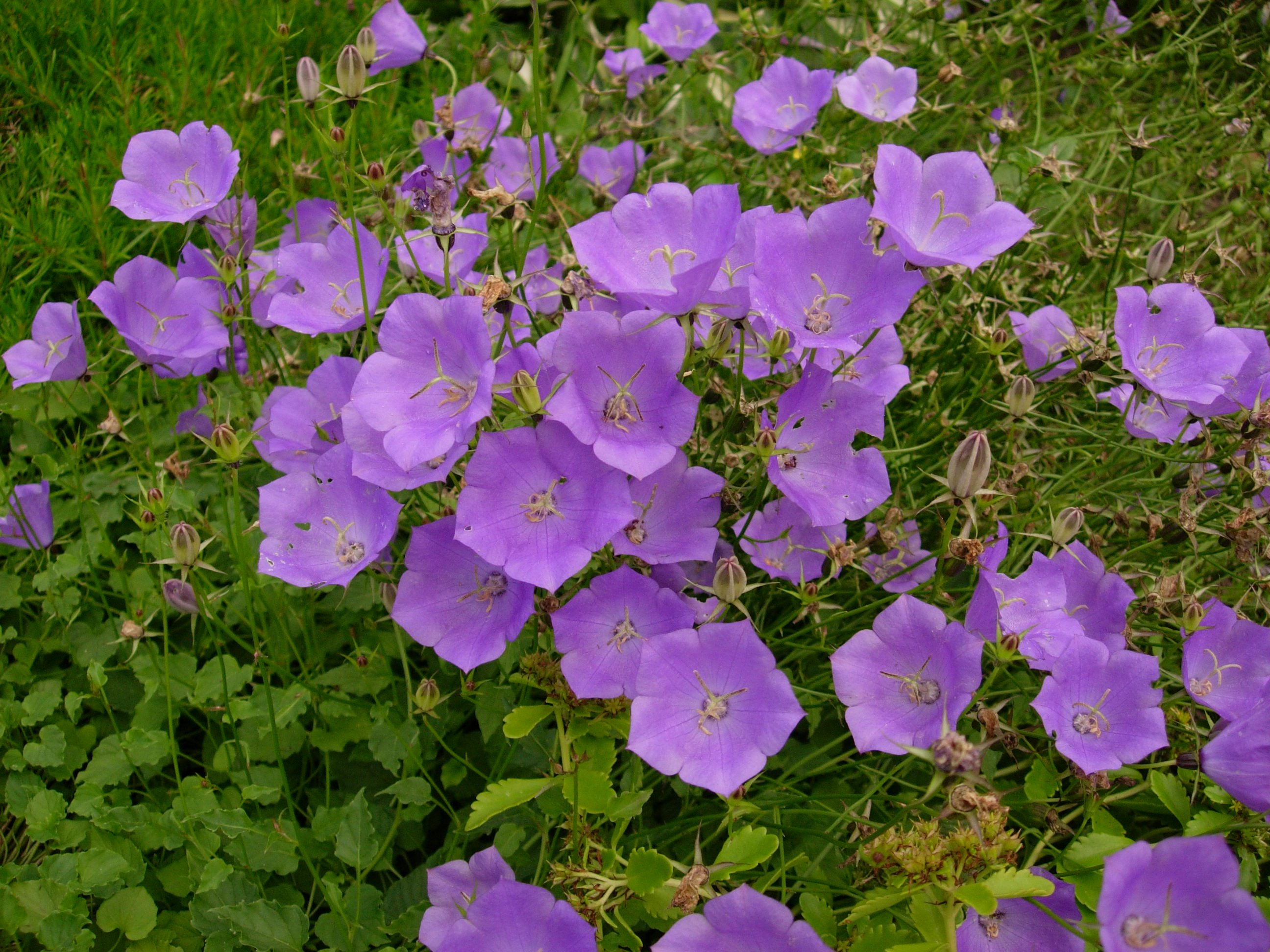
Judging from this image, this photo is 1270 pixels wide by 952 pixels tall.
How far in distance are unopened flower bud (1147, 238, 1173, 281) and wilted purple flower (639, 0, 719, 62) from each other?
5.03 feet

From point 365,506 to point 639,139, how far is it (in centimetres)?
176

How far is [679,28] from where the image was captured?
3.22 m

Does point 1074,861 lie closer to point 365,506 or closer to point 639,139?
point 365,506

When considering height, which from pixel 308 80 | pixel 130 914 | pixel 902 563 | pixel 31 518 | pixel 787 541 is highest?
pixel 308 80

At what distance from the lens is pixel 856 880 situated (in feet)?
5.71

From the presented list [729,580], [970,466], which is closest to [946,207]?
[970,466]

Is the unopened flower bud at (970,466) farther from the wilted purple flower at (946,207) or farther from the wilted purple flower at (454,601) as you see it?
the wilted purple flower at (454,601)

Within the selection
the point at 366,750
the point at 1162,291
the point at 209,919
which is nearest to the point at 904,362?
the point at 1162,291

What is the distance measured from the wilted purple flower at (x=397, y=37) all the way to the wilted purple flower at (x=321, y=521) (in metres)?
1.46

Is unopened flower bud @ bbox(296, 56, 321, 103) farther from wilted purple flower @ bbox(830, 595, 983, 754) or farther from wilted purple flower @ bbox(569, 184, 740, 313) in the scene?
wilted purple flower @ bbox(830, 595, 983, 754)

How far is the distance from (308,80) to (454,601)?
3.76 ft

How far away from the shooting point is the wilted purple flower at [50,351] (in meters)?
2.34

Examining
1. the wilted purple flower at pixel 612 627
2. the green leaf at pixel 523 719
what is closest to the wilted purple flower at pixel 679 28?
the wilted purple flower at pixel 612 627

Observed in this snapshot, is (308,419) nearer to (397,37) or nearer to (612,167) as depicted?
(397,37)
